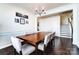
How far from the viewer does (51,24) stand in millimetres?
1499

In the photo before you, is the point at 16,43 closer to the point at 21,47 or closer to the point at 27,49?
the point at 21,47

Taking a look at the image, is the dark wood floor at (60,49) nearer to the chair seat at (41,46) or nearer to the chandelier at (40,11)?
the chair seat at (41,46)

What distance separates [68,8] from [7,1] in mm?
1056

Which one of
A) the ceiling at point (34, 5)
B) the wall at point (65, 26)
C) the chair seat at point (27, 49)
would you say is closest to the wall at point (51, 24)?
the wall at point (65, 26)

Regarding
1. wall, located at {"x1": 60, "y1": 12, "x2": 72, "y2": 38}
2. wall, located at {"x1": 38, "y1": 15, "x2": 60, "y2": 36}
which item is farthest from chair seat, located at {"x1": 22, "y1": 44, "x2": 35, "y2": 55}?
wall, located at {"x1": 60, "y1": 12, "x2": 72, "y2": 38}

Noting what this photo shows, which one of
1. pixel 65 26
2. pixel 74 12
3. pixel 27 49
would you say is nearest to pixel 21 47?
pixel 27 49

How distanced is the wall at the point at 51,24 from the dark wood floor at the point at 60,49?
164mm

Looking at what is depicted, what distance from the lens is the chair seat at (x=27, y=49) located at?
1.47 meters

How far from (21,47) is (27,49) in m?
0.11

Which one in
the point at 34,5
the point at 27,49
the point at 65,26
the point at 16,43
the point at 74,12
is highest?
the point at 34,5

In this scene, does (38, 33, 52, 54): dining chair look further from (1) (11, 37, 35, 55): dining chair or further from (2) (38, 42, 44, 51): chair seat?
(1) (11, 37, 35, 55): dining chair

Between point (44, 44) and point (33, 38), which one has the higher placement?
point (33, 38)

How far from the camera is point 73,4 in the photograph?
4.63ft

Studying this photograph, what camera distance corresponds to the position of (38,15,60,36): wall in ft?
4.91
